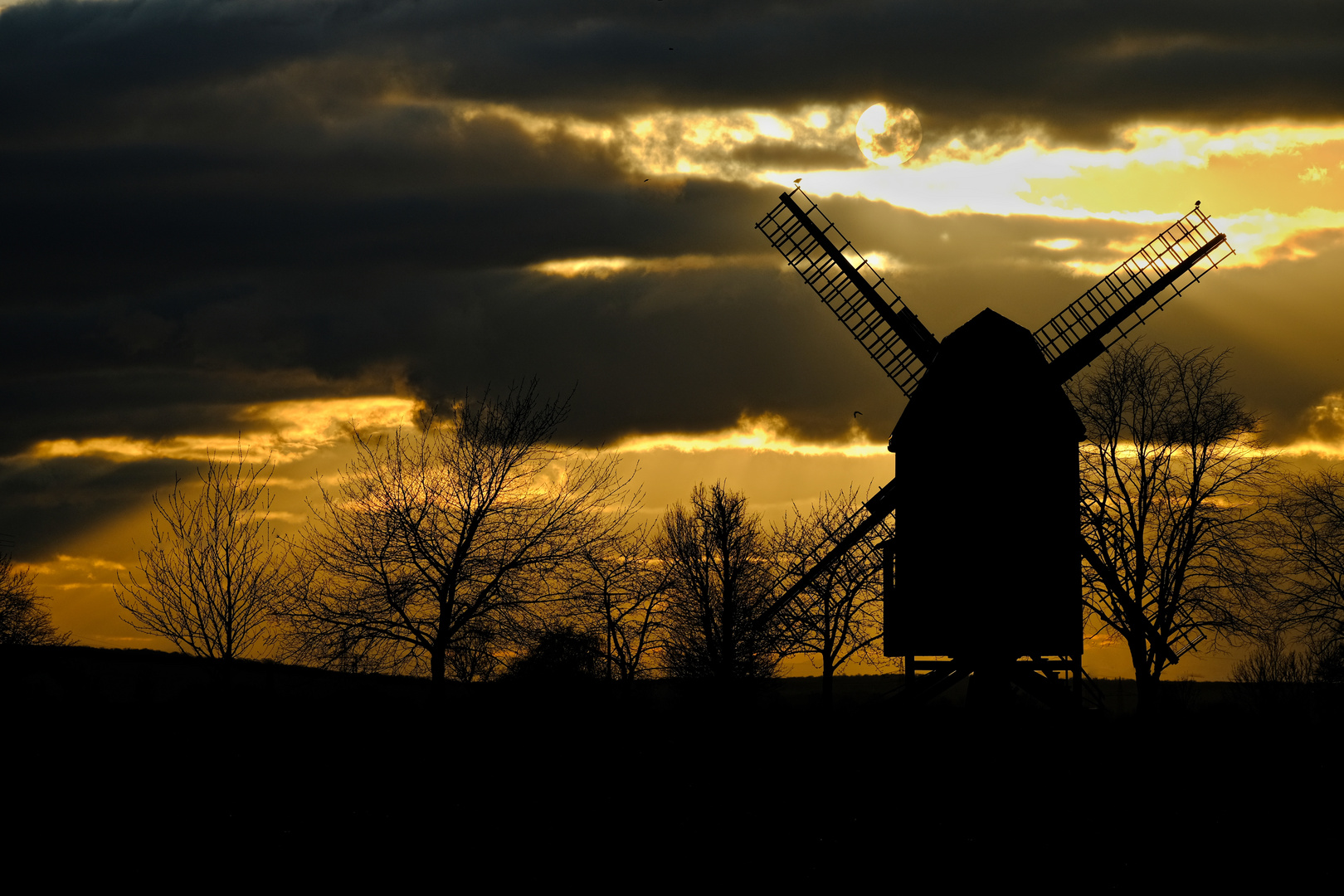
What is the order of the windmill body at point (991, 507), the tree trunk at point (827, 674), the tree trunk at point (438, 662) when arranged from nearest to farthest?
the windmill body at point (991, 507)
the tree trunk at point (438, 662)
the tree trunk at point (827, 674)

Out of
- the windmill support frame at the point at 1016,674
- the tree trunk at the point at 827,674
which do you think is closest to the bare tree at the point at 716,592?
the tree trunk at the point at 827,674

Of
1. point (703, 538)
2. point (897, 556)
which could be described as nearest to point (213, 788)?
point (897, 556)

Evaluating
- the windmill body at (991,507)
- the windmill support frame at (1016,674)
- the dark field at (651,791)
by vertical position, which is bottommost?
the dark field at (651,791)

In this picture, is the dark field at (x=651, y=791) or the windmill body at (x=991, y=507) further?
the windmill body at (x=991, y=507)

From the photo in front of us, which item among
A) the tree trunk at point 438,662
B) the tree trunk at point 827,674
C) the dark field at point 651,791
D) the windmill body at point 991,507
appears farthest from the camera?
the tree trunk at point 827,674

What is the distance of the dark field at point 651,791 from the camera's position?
14719 mm

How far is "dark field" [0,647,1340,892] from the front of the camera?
48.3 ft

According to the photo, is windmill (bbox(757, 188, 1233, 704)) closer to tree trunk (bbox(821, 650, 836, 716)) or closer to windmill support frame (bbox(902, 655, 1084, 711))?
windmill support frame (bbox(902, 655, 1084, 711))

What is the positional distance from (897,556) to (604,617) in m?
20.5

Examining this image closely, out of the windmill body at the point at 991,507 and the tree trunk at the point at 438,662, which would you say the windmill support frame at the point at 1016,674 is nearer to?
the windmill body at the point at 991,507

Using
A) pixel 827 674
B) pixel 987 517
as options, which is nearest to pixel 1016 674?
pixel 987 517

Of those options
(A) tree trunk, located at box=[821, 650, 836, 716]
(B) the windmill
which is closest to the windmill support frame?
(B) the windmill

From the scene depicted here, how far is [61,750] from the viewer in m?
23.2

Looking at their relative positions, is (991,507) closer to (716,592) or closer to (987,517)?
(987,517)
